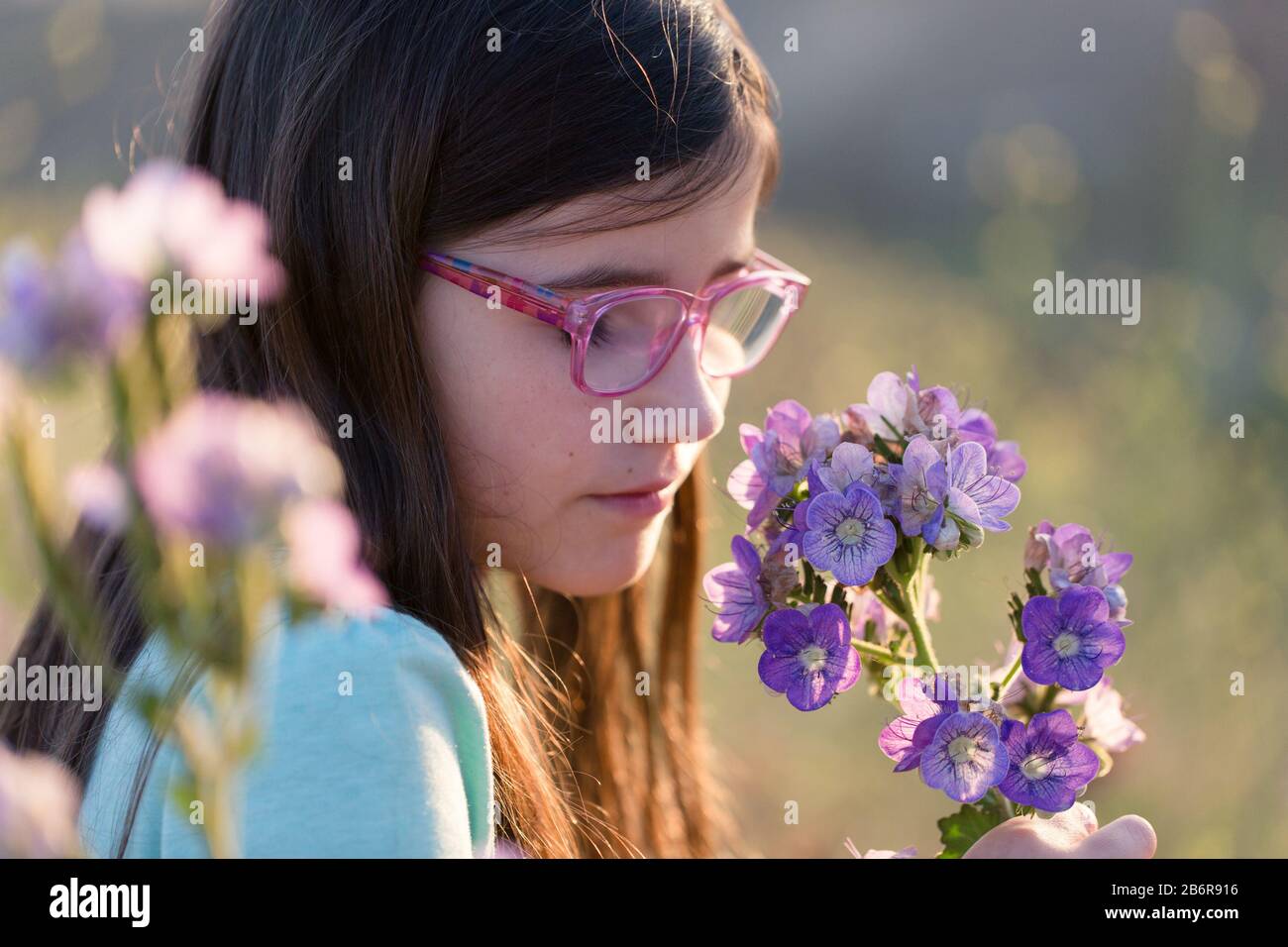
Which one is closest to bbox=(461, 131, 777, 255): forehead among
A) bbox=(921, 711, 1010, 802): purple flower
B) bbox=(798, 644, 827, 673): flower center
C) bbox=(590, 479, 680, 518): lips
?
bbox=(590, 479, 680, 518): lips

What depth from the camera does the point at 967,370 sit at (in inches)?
115

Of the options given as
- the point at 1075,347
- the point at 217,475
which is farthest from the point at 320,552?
the point at 1075,347

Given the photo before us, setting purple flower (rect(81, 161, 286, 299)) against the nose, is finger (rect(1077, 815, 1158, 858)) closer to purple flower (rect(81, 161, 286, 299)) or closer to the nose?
the nose

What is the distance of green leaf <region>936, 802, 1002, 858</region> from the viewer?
916 millimetres

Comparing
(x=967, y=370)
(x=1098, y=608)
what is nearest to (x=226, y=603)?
(x=1098, y=608)

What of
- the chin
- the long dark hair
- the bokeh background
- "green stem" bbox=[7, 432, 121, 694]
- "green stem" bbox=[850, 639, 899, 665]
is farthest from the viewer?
the bokeh background

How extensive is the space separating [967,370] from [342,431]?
6.92 feet

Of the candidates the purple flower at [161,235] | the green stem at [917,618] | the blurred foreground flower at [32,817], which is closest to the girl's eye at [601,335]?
the green stem at [917,618]

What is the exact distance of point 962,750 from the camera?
0.82 m

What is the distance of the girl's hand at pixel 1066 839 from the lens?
0.86 meters

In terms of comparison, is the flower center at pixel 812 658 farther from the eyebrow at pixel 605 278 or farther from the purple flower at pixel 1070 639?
the eyebrow at pixel 605 278

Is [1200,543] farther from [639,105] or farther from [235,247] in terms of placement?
[235,247]

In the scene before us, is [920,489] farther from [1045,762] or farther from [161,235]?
[161,235]

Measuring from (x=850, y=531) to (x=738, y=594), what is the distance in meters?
0.13
